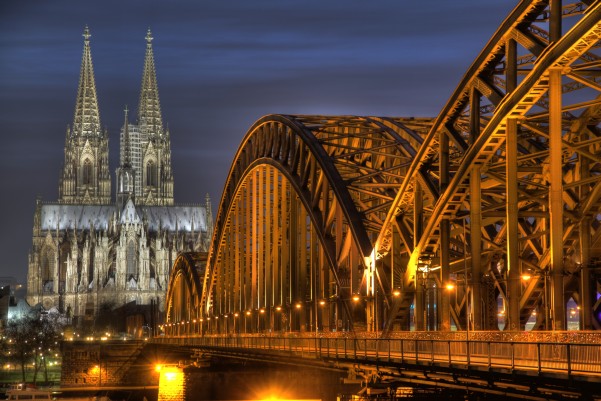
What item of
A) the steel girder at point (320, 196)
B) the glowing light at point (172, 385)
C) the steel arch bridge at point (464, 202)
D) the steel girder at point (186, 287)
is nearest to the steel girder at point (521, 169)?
the steel arch bridge at point (464, 202)

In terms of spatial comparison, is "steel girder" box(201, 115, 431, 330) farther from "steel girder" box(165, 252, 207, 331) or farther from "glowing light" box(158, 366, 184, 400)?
"steel girder" box(165, 252, 207, 331)

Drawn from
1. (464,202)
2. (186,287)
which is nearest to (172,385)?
(464,202)

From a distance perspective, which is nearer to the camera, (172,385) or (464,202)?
(464,202)

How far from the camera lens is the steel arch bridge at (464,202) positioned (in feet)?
125

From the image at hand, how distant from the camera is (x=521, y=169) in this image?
42031 mm

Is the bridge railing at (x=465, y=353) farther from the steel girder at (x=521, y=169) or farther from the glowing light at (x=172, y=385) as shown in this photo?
the glowing light at (x=172, y=385)

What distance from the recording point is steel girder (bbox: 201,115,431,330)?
62000 mm

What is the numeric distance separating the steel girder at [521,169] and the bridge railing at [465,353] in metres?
1.81

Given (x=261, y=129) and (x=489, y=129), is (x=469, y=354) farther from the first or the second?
(x=261, y=129)

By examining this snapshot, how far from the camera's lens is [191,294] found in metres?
139

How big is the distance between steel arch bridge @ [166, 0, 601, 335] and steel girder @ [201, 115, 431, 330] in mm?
136

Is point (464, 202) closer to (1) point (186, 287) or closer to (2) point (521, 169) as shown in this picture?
(2) point (521, 169)

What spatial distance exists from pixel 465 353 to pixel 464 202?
28.8 ft

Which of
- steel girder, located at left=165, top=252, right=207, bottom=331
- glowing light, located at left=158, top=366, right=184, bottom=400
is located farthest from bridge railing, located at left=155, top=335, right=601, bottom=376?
steel girder, located at left=165, top=252, right=207, bottom=331
